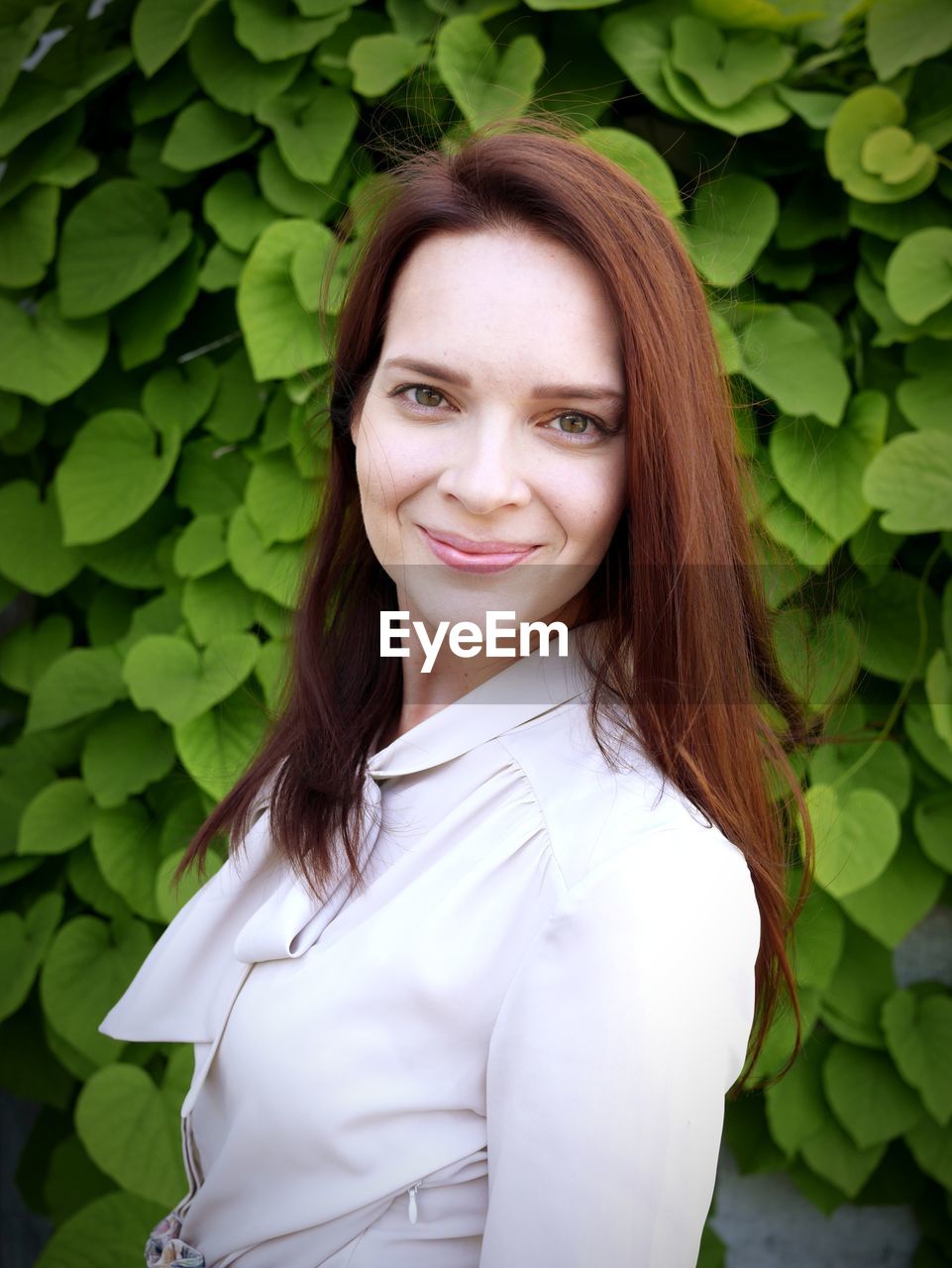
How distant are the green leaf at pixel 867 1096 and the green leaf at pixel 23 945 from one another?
1.02 metres

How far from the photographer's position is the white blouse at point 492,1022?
601 mm

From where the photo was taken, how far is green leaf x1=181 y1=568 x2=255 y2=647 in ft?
4.79

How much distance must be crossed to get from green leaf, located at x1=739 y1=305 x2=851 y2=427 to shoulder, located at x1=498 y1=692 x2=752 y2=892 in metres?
0.68

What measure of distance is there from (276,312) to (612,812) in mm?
896

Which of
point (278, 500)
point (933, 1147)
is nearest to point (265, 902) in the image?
point (278, 500)

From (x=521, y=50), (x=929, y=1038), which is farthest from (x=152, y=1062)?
(x=521, y=50)

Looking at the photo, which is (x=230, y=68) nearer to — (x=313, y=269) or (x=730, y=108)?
(x=313, y=269)

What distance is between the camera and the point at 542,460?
28.0 inches

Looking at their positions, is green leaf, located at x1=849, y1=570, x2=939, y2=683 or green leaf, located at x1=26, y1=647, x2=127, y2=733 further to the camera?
green leaf, located at x1=26, y1=647, x2=127, y2=733

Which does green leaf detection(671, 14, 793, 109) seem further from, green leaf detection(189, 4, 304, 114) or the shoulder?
the shoulder

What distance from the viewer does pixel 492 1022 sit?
0.66m

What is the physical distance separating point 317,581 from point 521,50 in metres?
0.69

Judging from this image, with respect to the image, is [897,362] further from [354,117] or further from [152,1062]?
[152,1062]

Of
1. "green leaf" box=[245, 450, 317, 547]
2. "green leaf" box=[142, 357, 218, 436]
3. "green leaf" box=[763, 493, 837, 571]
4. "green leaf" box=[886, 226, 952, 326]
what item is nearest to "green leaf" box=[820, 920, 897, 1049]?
"green leaf" box=[763, 493, 837, 571]
